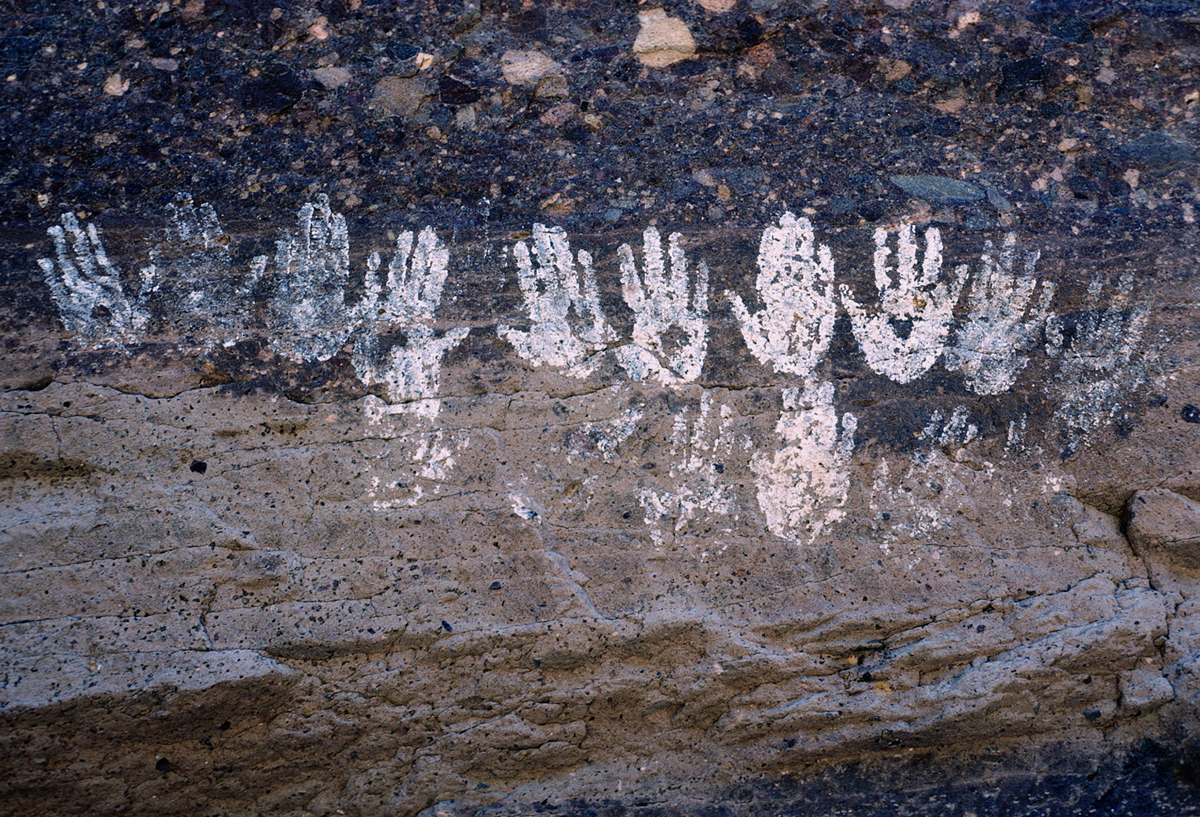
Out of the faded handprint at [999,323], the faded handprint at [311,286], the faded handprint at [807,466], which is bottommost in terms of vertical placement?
the faded handprint at [807,466]

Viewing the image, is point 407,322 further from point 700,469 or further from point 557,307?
point 700,469

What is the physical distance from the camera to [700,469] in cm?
204

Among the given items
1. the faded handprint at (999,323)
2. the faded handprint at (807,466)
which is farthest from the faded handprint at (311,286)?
the faded handprint at (999,323)

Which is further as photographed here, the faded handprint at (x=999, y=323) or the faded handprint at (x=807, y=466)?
the faded handprint at (x=999, y=323)

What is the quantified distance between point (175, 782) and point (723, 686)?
4.07ft

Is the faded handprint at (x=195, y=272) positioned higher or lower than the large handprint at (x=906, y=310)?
higher

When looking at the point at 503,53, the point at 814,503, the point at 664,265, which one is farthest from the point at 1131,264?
the point at 503,53

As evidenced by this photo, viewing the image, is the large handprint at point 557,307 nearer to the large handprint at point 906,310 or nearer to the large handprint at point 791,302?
the large handprint at point 791,302

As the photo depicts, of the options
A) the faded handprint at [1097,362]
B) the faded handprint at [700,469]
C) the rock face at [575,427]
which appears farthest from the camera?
the faded handprint at [1097,362]

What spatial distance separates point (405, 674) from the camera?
1.91 meters

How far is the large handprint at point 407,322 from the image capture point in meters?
2.04

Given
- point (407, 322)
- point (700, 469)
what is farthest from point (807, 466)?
point (407, 322)

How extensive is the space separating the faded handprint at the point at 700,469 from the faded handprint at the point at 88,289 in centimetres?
132

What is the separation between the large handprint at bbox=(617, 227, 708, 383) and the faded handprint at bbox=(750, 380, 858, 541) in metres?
0.27
